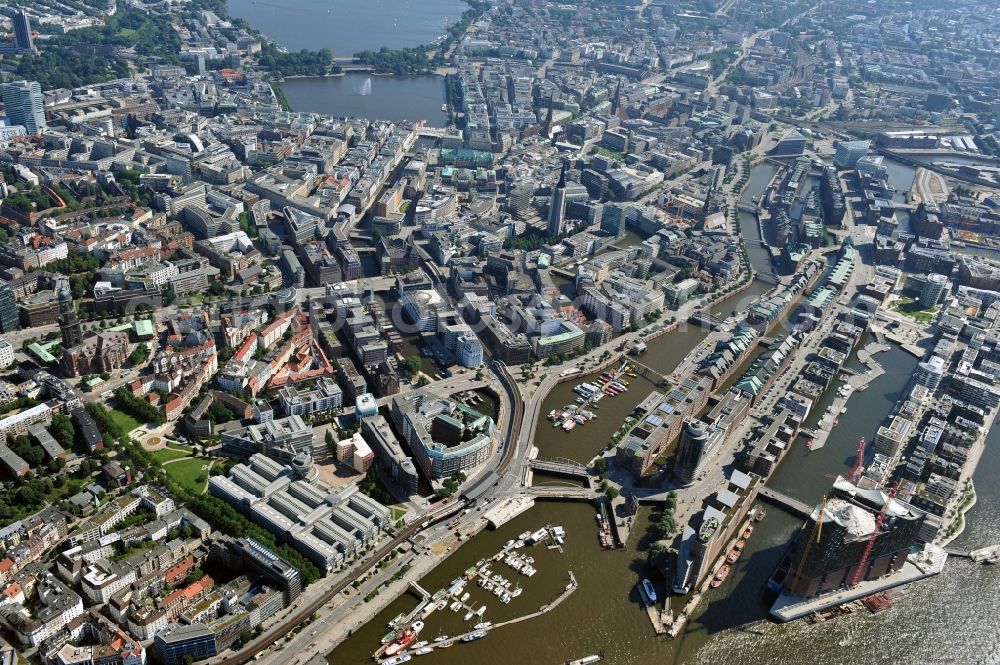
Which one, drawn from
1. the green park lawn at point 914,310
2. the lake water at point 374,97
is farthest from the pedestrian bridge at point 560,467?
the lake water at point 374,97

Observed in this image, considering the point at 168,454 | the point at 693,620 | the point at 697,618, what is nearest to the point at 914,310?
the point at 697,618

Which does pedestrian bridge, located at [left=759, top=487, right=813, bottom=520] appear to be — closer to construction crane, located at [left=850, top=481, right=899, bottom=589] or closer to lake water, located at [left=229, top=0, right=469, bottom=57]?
construction crane, located at [left=850, top=481, right=899, bottom=589]

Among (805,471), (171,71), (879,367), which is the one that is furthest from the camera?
(171,71)

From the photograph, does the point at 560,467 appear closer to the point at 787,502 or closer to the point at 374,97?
the point at 787,502

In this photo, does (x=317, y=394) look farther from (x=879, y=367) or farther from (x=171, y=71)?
(x=171, y=71)

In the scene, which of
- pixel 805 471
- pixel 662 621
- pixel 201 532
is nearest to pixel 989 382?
pixel 805 471

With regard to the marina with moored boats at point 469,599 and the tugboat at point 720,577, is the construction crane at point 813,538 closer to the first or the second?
the tugboat at point 720,577
